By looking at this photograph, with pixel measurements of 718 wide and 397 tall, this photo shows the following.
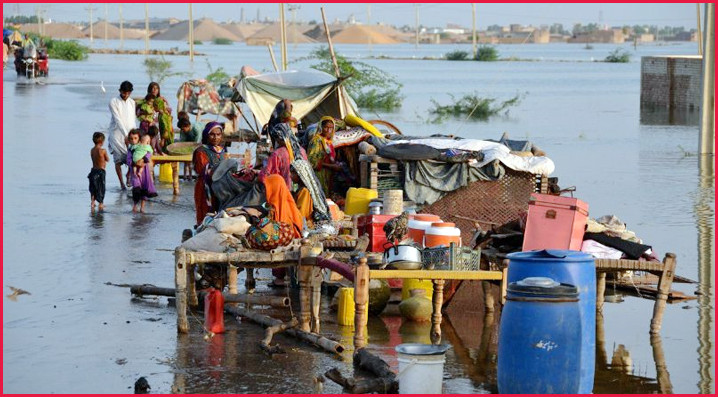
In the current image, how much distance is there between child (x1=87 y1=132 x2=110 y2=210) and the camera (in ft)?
48.8

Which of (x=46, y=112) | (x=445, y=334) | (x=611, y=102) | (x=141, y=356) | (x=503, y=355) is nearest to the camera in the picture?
(x=503, y=355)

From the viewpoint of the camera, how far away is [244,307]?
986 cm

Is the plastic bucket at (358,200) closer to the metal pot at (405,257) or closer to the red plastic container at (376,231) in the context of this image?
the red plastic container at (376,231)

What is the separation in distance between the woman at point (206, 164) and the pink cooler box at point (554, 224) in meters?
3.00

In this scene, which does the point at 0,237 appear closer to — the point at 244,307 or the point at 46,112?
the point at 244,307

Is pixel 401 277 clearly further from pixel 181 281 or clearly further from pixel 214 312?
pixel 181 281

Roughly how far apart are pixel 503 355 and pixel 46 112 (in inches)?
992

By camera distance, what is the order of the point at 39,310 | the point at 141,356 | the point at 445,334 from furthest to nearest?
the point at 39,310, the point at 445,334, the point at 141,356

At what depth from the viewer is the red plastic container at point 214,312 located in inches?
349

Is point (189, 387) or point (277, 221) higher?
point (277, 221)

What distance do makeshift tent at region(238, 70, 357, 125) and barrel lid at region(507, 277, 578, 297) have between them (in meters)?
10.4

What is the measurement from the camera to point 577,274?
7.47 m

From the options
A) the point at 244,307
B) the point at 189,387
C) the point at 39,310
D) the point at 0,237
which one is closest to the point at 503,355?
the point at 189,387

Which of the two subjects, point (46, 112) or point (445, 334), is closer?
point (445, 334)
